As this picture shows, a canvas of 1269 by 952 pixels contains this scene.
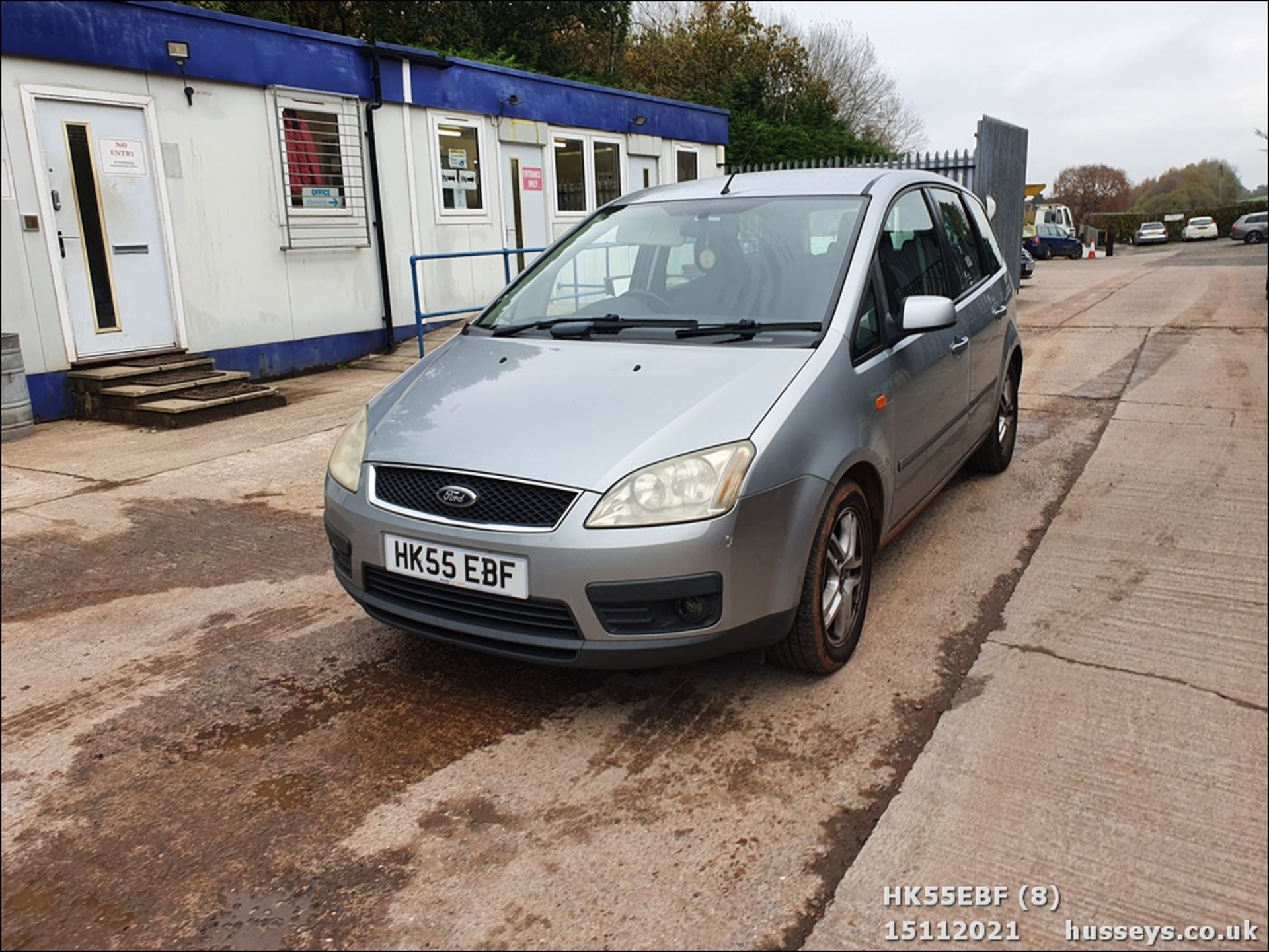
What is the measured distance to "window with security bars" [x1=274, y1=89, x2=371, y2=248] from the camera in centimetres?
997

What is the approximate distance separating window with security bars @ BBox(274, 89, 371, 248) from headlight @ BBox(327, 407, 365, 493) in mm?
7259

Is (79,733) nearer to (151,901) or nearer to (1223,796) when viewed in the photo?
(151,901)

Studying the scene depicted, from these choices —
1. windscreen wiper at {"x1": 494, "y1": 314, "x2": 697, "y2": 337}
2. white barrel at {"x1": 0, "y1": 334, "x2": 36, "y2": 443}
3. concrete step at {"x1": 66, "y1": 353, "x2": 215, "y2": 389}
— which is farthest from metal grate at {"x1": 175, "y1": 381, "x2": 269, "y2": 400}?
white barrel at {"x1": 0, "y1": 334, "x2": 36, "y2": 443}

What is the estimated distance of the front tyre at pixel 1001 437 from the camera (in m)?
5.48

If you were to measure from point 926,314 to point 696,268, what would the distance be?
0.94m

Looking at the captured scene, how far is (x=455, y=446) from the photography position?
304 centimetres

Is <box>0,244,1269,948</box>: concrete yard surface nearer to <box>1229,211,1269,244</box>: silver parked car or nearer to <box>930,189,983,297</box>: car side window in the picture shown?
<box>930,189,983,297</box>: car side window

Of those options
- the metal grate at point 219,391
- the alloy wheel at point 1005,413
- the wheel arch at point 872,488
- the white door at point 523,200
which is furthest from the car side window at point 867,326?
the white door at point 523,200

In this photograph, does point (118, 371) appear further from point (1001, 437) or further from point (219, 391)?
point (1001, 437)

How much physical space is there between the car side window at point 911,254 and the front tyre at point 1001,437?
1132mm

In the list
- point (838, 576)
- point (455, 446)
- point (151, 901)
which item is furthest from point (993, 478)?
point (151, 901)

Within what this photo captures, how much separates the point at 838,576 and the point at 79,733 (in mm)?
2491

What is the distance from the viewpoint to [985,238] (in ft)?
18.0

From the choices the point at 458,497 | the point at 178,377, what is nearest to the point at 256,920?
the point at 458,497
